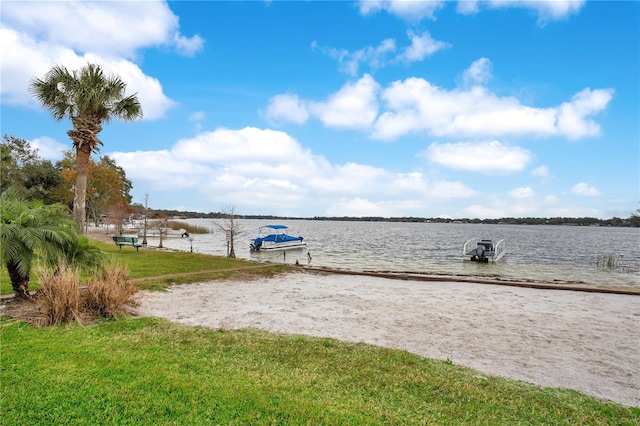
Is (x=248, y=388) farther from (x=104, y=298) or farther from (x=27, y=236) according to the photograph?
(x=27, y=236)

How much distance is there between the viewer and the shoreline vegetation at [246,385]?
3592 mm

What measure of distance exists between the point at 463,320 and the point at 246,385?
21.3 ft

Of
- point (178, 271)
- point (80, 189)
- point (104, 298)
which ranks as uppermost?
point (80, 189)

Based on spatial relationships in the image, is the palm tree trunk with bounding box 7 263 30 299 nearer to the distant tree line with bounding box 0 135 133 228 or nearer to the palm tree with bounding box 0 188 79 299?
the palm tree with bounding box 0 188 79 299

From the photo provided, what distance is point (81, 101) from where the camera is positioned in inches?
617

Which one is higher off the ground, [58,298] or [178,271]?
[58,298]

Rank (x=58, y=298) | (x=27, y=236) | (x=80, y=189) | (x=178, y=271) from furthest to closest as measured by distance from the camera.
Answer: (x=80, y=189)
(x=178, y=271)
(x=27, y=236)
(x=58, y=298)

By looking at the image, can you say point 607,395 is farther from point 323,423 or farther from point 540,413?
point 323,423

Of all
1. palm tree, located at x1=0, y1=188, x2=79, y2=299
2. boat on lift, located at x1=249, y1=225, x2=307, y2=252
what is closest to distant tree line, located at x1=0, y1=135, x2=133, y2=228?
boat on lift, located at x1=249, y1=225, x2=307, y2=252

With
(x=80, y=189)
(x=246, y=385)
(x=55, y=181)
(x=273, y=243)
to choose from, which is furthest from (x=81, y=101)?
(x=55, y=181)

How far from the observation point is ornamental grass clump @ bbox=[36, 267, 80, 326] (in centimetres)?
661

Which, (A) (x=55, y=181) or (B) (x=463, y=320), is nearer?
(B) (x=463, y=320)

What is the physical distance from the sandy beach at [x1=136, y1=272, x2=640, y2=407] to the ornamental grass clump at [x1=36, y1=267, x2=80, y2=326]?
1.57 metres

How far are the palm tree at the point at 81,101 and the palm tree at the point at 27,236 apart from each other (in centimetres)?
809
